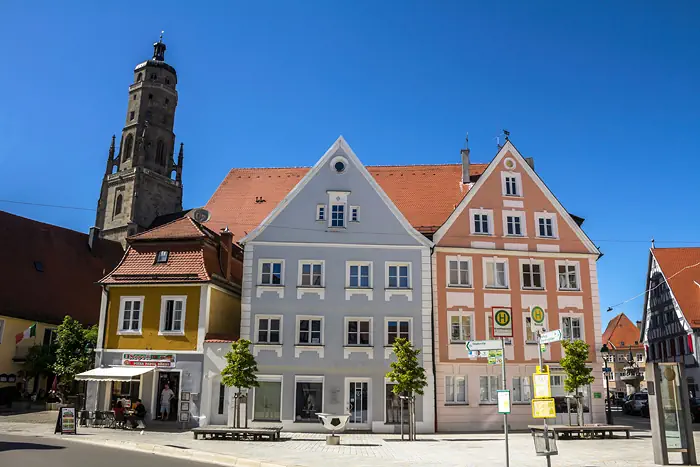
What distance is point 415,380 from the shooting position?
2655 centimetres

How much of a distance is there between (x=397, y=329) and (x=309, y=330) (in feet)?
14.6

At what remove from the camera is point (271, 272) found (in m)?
31.6

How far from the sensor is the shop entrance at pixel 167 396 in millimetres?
29750

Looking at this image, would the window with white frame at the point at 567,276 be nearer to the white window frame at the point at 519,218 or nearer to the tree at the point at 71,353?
the white window frame at the point at 519,218

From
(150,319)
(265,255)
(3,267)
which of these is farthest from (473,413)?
(3,267)

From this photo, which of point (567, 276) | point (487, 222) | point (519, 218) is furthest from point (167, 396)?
point (567, 276)

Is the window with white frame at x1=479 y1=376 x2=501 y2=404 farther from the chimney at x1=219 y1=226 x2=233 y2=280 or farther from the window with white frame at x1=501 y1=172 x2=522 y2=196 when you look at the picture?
the chimney at x1=219 y1=226 x2=233 y2=280

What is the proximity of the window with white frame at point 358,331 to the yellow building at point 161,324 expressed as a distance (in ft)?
19.7

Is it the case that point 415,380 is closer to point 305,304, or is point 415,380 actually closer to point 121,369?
point 305,304

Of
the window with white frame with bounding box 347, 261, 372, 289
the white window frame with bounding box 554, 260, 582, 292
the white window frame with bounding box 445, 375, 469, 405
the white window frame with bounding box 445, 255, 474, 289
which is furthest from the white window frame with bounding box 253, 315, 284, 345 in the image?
the white window frame with bounding box 554, 260, 582, 292

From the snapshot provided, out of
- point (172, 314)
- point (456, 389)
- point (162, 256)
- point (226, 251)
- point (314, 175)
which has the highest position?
point (314, 175)

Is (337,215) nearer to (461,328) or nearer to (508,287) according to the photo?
(461,328)

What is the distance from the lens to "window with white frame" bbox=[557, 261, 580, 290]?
33.3 meters

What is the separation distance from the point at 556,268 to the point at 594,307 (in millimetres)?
2837
